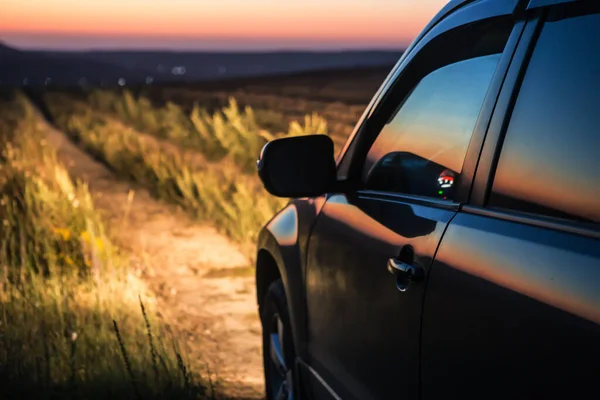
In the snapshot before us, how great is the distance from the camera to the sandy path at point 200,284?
5.49 m

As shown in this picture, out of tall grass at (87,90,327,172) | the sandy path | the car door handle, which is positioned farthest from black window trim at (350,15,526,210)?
tall grass at (87,90,327,172)

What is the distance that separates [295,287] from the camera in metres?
3.39

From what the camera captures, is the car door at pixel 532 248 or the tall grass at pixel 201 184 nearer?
the car door at pixel 532 248

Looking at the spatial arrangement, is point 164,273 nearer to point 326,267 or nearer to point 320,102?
point 326,267

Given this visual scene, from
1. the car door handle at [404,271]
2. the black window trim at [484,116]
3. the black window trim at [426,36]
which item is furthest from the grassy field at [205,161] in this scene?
the black window trim at [484,116]

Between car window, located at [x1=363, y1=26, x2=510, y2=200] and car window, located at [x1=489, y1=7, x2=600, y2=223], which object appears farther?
car window, located at [x1=363, y1=26, x2=510, y2=200]

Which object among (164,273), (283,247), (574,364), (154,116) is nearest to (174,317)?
(164,273)

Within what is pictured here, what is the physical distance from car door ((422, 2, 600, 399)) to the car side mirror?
898 mm

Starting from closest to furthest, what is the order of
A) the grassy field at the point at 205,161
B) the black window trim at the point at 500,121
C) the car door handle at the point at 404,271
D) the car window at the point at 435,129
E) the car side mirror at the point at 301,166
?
the black window trim at the point at 500,121, the car door handle at the point at 404,271, the car window at the point at 435,129, the car side mirror at the point at 301,166, the grassy field at the point at 205,161

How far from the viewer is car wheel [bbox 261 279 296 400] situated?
359 cm

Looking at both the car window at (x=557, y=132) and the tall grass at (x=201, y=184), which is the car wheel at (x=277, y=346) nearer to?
the car window at (x=557, y=132)

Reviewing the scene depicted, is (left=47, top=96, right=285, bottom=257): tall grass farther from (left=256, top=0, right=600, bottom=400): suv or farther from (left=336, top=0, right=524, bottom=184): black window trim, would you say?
(left=256, top=0, right=600, bottom=400): suv

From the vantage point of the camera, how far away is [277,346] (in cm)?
383

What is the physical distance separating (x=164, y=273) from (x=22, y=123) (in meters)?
17.6
